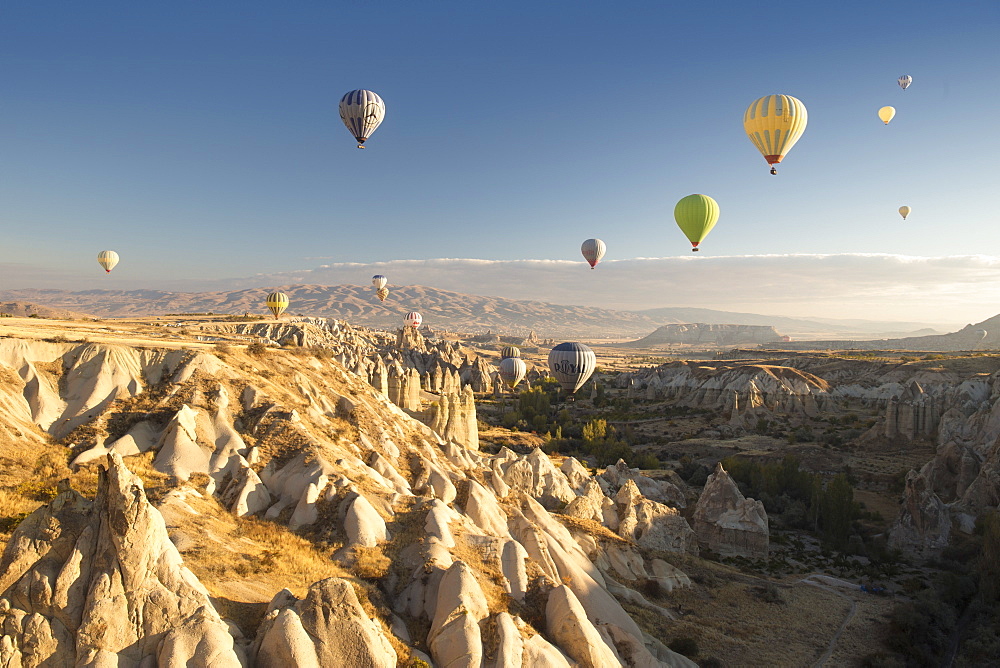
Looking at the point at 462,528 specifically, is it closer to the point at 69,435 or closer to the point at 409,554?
the point at 409,554

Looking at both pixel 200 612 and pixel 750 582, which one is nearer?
pixel 200 612

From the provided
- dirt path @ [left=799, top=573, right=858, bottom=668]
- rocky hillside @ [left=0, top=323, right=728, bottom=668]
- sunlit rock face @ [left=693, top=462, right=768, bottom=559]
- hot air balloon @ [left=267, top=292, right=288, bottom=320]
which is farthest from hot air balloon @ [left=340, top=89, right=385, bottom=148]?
hot air balloon @ [left=267, top=292, right=288, bottom=320]

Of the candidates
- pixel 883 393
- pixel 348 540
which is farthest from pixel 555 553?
pixel 883 393

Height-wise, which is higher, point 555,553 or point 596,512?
point 555,553

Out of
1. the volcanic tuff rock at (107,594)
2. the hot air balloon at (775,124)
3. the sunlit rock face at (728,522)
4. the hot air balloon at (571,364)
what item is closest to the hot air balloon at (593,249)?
the hot air balloon at (571,364)

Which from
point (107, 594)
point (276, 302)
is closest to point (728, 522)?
point (107, 594)

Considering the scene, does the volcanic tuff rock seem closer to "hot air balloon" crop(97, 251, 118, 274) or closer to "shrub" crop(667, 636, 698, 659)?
"shrub" crop(667, 636, 698, 659)

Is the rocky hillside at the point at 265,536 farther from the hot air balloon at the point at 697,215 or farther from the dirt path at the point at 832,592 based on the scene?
the hot air balloon at the point at 697,215
